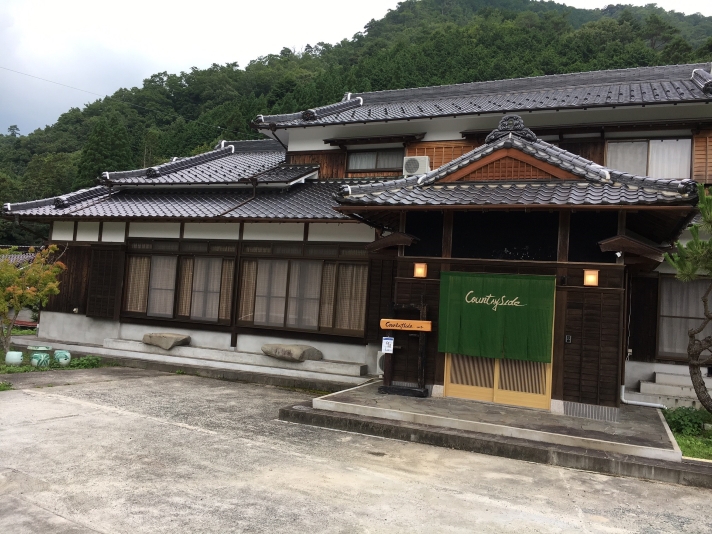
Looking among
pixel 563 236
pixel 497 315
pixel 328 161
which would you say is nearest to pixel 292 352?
pixel 497 315

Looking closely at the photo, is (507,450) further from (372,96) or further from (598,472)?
(372,96)

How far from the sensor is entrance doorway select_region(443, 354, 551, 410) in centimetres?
867

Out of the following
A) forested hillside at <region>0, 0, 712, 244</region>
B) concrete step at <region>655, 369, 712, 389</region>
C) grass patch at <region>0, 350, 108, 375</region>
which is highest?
forested hillside at <region>0, 0, 712, 244</region>

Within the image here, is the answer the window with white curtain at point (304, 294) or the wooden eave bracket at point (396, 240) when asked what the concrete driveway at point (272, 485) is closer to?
the wooden eave bracket at point (396, 240)

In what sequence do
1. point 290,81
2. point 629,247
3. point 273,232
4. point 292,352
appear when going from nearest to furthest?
1. point 629,247
2. point 292,352
3. point 273,232
4. point 290,81

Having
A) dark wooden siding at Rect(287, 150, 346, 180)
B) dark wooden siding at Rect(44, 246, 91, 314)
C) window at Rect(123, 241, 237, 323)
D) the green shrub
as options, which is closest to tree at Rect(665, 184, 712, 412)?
the green shrub

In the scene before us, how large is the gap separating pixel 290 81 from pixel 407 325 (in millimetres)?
47074

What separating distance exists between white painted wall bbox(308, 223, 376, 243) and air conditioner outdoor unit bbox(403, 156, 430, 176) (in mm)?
→ 1817

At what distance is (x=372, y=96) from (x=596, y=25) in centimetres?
4971

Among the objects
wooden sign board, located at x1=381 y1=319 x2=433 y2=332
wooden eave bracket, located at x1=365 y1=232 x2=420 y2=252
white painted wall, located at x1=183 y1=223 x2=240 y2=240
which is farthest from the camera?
white painted wall, located at x1=183 y1=223 x2=240 y2=240

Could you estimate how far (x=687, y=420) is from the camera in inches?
331

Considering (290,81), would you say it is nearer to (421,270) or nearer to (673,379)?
(421,270)

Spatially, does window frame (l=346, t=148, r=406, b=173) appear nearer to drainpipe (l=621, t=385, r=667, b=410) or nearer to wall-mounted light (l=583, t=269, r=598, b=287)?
wall-mounted light (l=583, t=269, r=598, b=287)

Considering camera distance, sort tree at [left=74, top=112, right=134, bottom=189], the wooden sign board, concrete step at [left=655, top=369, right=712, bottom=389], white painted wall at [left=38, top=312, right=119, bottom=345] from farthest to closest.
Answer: tree at [left=74, top=112, right=134, bottom=189] → white painted wall at [left=38, top=312, right=119, bottom=345] → concrete step at [left=655, top=369, right=712, bottom=389] → the wooden sign board
